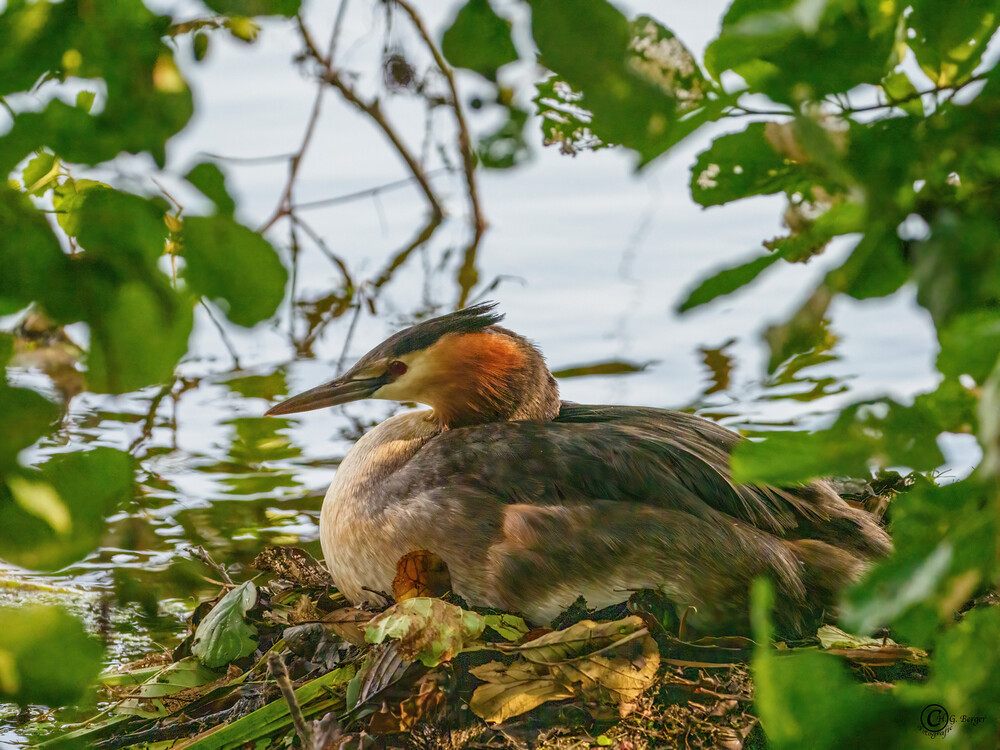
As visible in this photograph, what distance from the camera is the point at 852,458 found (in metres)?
0.73

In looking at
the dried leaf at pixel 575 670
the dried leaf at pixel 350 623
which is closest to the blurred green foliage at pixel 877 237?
the dried leaf at pixel 575 670

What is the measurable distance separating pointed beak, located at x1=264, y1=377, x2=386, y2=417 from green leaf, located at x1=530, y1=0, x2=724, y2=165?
2460mm

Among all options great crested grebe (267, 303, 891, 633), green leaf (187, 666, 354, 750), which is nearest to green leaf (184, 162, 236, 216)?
green leaf (187, 666, 354, 750)

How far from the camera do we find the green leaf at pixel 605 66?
2.43 ft

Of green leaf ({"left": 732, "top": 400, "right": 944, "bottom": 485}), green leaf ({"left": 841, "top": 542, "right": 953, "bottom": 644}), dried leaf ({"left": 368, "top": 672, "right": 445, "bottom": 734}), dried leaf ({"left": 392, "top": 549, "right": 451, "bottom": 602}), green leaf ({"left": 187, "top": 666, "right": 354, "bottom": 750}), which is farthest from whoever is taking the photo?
dried leaf ({"left": 392, "top": 549, "right": 451, "bottom": 602})

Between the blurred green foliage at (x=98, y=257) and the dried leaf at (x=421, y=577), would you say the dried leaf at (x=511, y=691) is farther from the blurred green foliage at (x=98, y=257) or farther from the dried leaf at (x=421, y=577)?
the blurred green foliage at (x=98, y=257)

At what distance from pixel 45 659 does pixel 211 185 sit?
333 millimetres

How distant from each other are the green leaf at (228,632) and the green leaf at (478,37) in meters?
2.09

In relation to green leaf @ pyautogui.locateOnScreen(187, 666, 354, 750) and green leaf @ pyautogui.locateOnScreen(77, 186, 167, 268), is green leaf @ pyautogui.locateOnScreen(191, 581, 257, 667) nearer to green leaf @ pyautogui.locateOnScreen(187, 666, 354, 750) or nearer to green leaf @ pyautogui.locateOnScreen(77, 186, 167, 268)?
green leaf @ pyautogui.locateOnScreen(187, 666, 354, 750)

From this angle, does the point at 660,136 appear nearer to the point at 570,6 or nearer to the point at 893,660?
the point at 570,6

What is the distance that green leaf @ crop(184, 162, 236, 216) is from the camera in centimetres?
75

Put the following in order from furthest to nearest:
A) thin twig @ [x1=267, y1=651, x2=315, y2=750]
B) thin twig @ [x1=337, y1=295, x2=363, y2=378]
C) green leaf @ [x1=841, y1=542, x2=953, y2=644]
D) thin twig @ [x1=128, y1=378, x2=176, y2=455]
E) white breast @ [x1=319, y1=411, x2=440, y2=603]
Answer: thin twig @ [x1=337, y1=295, x2=363, y2=378]
white breast @ [x1=319, y1=411, x2=440, y2=603]
thin twig @ [x1=128, y1=378, x2=176, y2=455]
thin twig @ [x1=267, y1=651, x2=315, y2=750]
green leaf @ [x1=841, y1=542, x2=953, y2=644]

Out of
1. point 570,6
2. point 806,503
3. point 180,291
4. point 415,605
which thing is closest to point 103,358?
point 180,291

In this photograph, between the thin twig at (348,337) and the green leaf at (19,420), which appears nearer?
the green leaf at (19,420)
